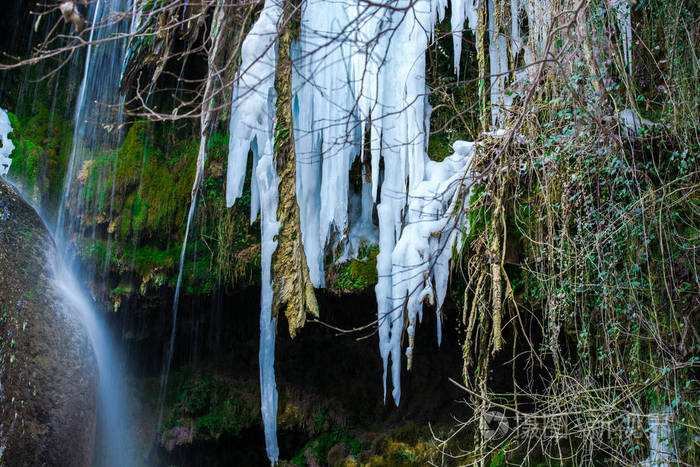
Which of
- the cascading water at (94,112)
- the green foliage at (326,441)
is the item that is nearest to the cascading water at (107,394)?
the cascading water at (94,112)

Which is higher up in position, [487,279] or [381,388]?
[487,279]

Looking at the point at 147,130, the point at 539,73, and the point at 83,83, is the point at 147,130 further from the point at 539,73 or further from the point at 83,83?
the point at 539,73

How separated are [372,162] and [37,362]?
8.45 ft

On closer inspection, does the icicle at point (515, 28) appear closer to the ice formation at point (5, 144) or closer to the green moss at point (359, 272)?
the green moss at point (359, 272)

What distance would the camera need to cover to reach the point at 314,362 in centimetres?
557

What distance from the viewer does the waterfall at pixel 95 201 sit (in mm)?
5008

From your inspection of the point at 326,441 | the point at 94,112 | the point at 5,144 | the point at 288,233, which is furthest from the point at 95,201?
the point at 326,441

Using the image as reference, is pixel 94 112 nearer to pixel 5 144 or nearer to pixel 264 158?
pixel 5 144

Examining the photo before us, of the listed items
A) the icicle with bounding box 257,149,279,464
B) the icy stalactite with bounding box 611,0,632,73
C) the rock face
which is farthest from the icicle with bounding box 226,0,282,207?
the icy stalactite with bounding box 611,0,632,73

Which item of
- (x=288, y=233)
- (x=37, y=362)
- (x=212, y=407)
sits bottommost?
(x=212, y=407)

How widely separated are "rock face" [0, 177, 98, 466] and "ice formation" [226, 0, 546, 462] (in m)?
1.28

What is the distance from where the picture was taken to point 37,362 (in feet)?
11.6

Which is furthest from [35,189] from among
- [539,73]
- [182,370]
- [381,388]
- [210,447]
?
[539,73]

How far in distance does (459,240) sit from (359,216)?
1.07 metres
